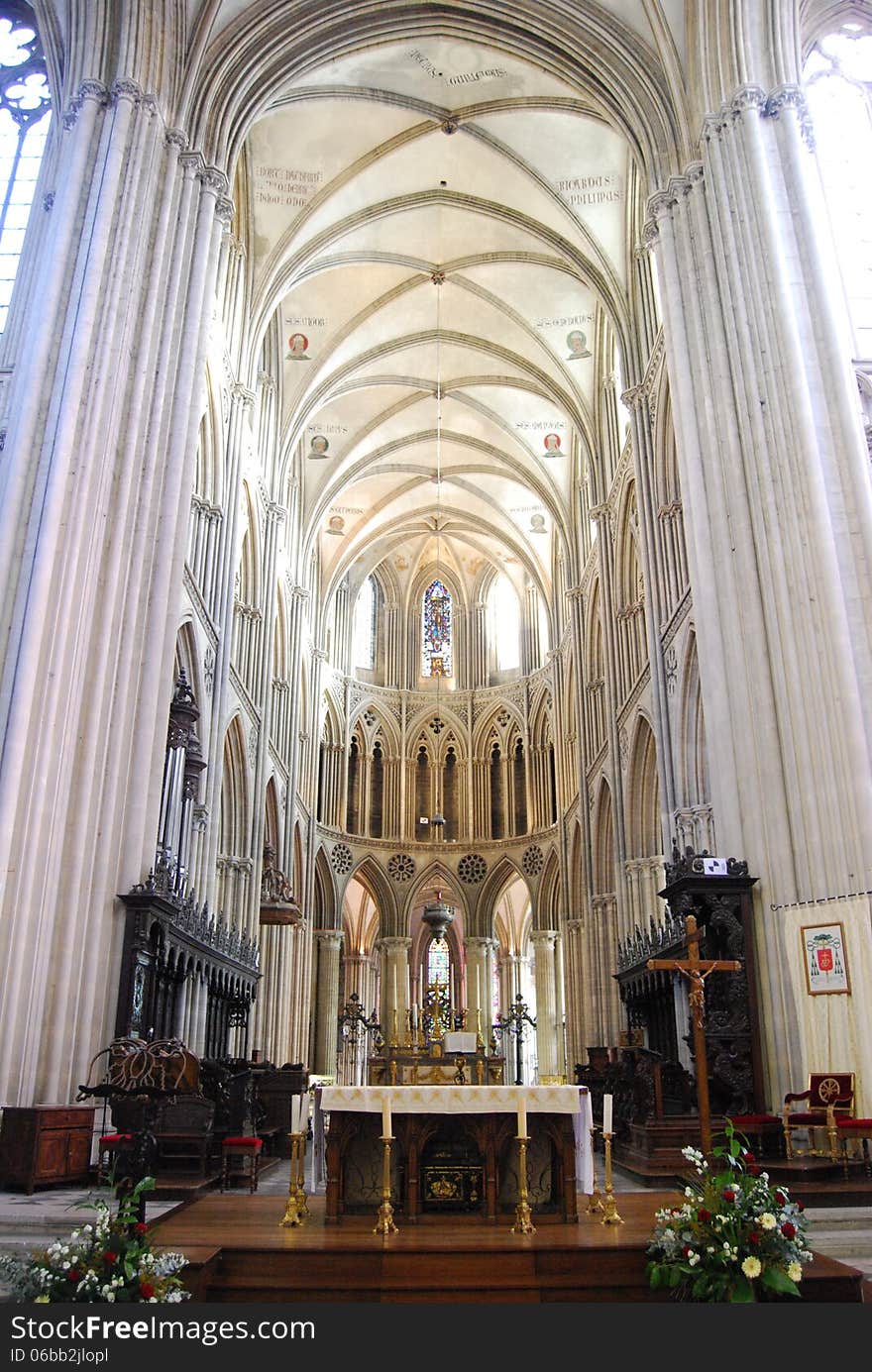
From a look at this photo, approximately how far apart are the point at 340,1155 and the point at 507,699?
30.8 metres

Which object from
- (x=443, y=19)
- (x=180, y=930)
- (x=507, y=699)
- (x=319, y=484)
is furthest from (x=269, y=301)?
(x=507, y=699)

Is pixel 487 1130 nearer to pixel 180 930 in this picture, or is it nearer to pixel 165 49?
pixel 180 930

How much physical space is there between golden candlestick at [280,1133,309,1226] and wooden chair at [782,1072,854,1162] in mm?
5520

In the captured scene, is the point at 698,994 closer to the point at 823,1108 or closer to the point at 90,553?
the point at 823,1108

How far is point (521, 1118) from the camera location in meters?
7.14

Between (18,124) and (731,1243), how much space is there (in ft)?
64.2

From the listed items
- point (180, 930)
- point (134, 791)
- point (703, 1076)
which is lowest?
point (703, 1076)

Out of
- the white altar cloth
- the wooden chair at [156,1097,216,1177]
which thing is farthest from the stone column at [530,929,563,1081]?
the white altar cloth

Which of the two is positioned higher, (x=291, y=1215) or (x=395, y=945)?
(x=395, y=945)

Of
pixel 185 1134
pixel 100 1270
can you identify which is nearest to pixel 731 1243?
pixel 100 1270

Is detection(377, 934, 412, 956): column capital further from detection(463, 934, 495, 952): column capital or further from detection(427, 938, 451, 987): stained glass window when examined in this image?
detection(427, 938, 451, 987): stained glass window

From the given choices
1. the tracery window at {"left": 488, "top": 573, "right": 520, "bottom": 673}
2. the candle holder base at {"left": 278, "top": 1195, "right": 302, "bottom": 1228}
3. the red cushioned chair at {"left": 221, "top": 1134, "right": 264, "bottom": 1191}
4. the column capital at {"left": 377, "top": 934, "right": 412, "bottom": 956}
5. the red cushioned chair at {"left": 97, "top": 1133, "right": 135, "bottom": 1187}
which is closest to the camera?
the candle holder base at {"left": 278, "top": 1195, "right": 302, "bottom": 1228}

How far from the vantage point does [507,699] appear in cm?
3822

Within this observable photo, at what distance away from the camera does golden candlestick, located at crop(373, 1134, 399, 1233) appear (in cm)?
691
